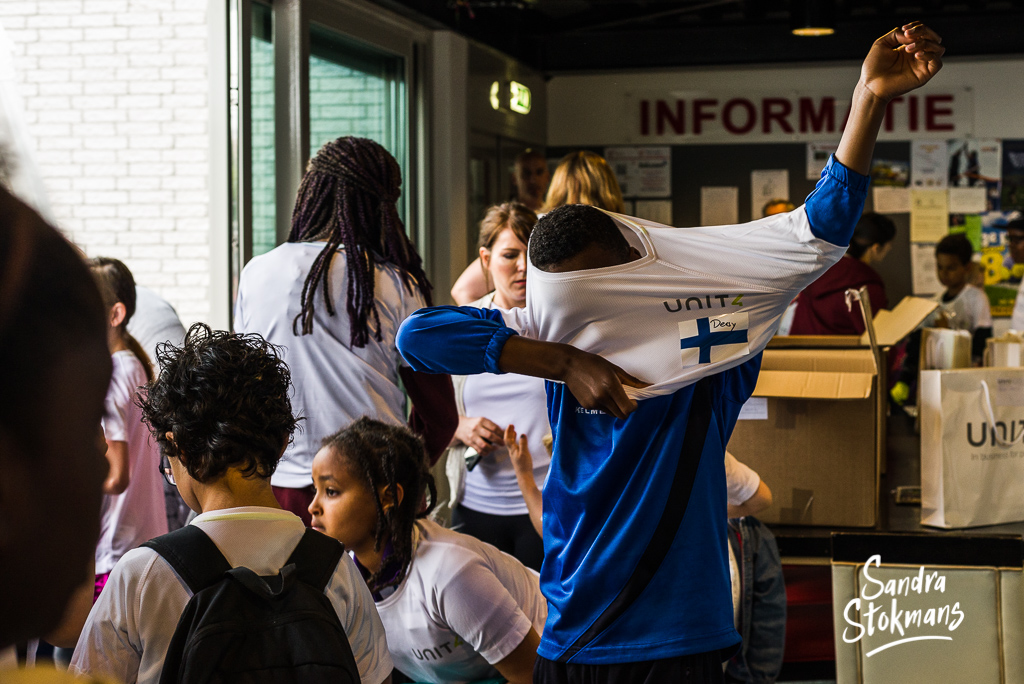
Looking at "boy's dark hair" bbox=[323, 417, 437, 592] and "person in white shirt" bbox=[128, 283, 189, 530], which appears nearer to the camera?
"boy's dark hair" bbox=[323, 417, 437, 592]

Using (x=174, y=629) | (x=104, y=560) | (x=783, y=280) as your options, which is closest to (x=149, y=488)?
(x=104, y=560)

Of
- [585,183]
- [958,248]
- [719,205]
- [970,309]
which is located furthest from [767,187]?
[585,183]

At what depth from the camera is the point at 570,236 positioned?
143 cm

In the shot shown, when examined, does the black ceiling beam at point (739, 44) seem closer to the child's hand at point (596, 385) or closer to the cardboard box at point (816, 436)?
the cardboard box at point (816, 436)

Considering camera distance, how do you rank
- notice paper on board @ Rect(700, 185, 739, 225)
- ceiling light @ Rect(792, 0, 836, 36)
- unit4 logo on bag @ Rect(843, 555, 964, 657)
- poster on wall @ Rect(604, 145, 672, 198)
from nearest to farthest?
unit4 logo on bag @ Rect(843, 555, 964, 657), ceiling light @ Rect(792, 0, 836, 36), notice paper on board @ Rect(700, 185, 739, 225), poster on wall @ Rect(604, 145, 672, 198)

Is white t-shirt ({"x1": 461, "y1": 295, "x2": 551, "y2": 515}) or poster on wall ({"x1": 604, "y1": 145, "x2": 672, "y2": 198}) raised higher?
poster on wall ({"x1": 604, "y1": 145, "x2": 672, "y2": 198})

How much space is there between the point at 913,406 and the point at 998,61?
3.31 meters

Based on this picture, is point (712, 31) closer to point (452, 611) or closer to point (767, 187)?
point (767, 187)

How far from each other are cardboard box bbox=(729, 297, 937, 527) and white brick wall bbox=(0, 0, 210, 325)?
2701 millimetres

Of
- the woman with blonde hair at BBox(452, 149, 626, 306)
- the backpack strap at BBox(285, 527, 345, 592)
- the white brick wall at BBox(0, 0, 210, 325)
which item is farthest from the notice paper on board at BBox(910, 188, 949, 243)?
the backpack strap at BBox(285, 527, 345, 592)

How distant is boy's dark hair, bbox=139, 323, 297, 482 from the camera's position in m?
1.41

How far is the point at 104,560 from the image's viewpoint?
8.05ft

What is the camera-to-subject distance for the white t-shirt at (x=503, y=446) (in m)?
2.58

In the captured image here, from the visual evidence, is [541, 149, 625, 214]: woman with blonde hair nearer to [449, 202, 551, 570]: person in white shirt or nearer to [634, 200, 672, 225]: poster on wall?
[449, 202, 551, 570]: person in white shirt
